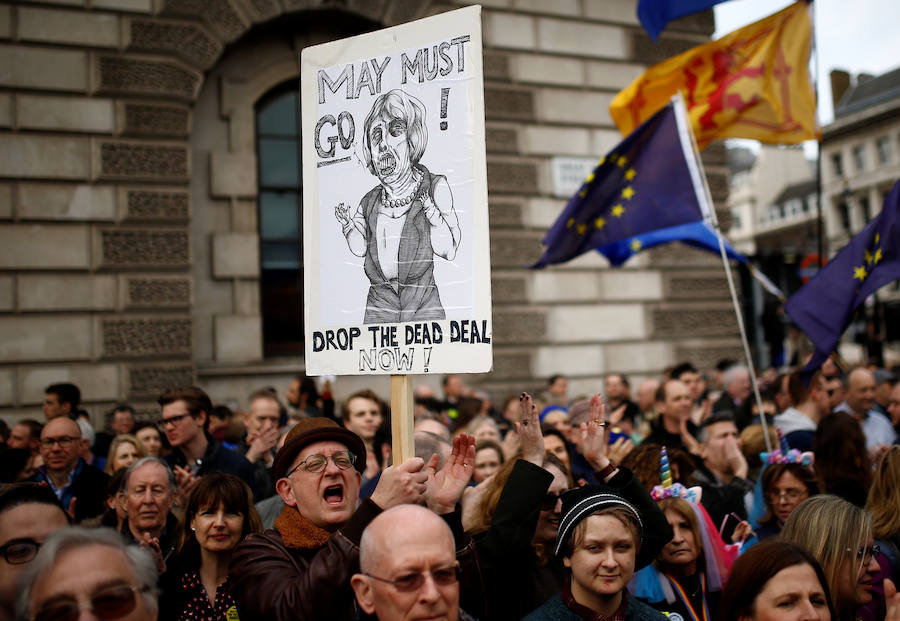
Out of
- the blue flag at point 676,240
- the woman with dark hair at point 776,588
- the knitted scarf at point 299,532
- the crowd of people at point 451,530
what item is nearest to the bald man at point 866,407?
the blue flag at point 676,240

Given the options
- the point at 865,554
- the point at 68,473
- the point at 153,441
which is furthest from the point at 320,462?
the point at 153,441

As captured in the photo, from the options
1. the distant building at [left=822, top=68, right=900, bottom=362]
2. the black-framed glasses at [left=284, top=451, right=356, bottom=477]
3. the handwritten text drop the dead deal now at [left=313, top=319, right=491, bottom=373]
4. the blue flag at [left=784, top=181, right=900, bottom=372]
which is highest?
the distant building at [left=822, top=68, right=900, bottom=362]

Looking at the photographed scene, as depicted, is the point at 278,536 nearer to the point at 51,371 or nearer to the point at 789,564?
the point at 789,564

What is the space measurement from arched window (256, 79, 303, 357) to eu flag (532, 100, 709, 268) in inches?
153

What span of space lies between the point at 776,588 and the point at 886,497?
5.38 feet

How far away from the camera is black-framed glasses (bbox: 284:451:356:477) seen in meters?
3.06

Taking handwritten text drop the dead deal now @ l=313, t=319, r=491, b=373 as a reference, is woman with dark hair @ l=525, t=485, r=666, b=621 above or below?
below

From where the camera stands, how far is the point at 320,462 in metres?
3.06

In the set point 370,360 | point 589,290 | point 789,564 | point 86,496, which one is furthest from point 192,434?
point 589,290

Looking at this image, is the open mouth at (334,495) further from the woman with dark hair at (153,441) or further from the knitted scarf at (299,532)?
the woman with dark hair at (153,441)

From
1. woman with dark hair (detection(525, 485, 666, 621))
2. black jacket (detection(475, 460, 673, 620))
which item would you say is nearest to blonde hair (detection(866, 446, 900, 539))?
black jacket (detection(475, 460, 673, 620))

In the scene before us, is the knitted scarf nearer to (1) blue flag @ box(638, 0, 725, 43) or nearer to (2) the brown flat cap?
(2) the brown flat cap

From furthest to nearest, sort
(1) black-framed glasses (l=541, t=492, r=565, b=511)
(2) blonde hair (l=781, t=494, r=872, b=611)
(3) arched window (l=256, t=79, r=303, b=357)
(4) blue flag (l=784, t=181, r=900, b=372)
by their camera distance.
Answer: (3) arched window (l=256, t=79, r=303, b=357), (4) blue flag (l=784, t=181, r=900, b=372), (1) black-framed glasses (l=541, t=492, r=565, b=511), (2) blonde hair (l=781, t=494, r=872, b=611)

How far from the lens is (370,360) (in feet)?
10.8
